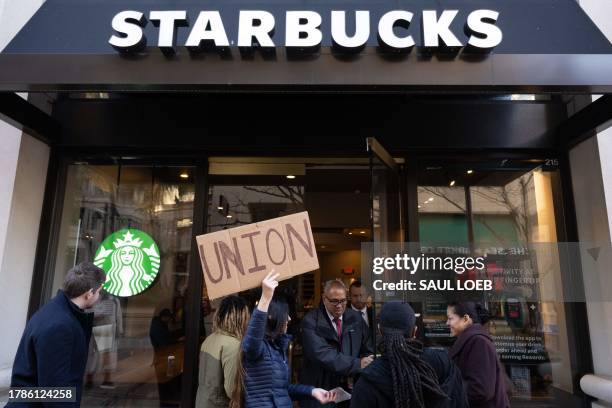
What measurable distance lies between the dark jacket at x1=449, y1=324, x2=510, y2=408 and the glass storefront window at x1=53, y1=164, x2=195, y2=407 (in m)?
2.99

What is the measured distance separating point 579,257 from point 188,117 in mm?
4423

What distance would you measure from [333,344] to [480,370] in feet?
4.00

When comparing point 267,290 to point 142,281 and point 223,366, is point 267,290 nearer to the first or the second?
point 223,366

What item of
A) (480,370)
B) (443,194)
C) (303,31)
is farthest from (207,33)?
(480,370)

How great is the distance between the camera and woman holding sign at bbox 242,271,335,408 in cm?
256

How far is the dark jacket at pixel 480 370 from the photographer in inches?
112

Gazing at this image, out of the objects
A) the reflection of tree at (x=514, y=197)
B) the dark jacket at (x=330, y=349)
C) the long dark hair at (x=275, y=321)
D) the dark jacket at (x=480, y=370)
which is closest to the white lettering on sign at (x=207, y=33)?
the long dark hair at (x=275, y=321)

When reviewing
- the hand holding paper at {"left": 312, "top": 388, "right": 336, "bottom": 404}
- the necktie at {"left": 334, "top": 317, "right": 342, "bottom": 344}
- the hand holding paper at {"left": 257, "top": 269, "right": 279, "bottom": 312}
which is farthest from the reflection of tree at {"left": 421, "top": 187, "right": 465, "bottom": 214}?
the hand holding paper at {"left": 312, "top": 388, "right": 336, "bottom": 404}

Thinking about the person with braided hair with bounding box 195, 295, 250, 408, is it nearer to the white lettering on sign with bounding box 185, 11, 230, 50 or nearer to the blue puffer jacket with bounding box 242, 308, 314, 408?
the blue puffer jacket with bounding box 242, 308, 314, 408

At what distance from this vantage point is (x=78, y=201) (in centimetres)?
496

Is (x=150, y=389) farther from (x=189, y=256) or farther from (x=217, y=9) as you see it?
(x=217, y=9)

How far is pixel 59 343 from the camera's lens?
2414mm

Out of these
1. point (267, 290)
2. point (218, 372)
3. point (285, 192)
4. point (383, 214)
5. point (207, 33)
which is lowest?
point (218, 372)

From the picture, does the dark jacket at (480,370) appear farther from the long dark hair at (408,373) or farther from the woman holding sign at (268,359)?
the long dark hair at (408,373)
